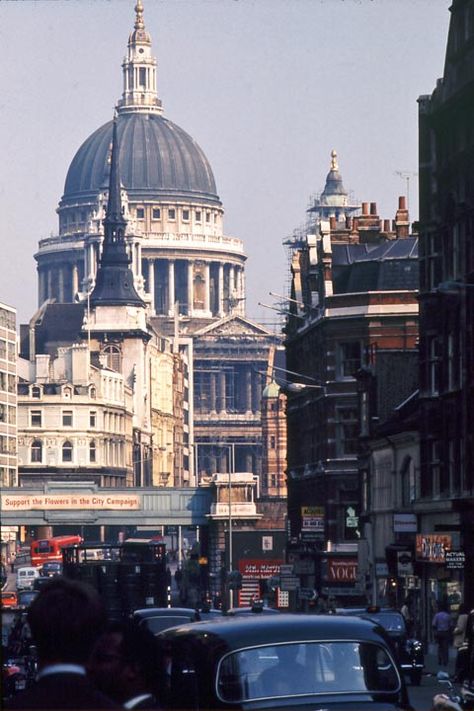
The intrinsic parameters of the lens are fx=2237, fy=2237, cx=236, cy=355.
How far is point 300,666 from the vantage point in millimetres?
14344

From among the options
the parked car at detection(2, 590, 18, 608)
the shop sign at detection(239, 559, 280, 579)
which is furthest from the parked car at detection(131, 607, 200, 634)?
the shop sign at detection(239, 559, 280, 579)

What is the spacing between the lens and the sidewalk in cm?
4862

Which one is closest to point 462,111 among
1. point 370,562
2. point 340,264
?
point 370,562

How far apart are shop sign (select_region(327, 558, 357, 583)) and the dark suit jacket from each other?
77660 mm

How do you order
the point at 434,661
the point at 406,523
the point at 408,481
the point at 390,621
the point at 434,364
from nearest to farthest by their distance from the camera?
the point at 390,621
the point at 434,661
the point at 406,523
the point at 434,364
the point at 408,481

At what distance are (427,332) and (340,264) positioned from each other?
103ft

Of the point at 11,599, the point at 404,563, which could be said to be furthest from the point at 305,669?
the point at 11,599

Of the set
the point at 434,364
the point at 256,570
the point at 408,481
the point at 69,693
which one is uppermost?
the point at 434,364

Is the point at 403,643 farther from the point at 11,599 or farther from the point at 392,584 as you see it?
the point at 11,599

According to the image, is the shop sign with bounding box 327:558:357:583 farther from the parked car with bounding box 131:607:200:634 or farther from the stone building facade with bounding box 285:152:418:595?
the parked car with bounding box 131:607:200:634

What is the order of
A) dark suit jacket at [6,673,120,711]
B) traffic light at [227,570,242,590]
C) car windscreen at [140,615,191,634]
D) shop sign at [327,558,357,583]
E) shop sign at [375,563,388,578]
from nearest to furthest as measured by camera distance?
dark suit jacket at [6,673,120,711], car windscreen at [140,615,191,634], shop sign at [375,563,388,578], shop sign at [327,558,357,583], traffic light at [227,570,242,590]

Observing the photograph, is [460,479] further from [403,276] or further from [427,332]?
[403,276]

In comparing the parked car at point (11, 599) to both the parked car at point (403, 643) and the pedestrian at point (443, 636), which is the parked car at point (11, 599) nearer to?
the pedestrian at point (443, 636)

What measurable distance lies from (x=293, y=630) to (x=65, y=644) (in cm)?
630
